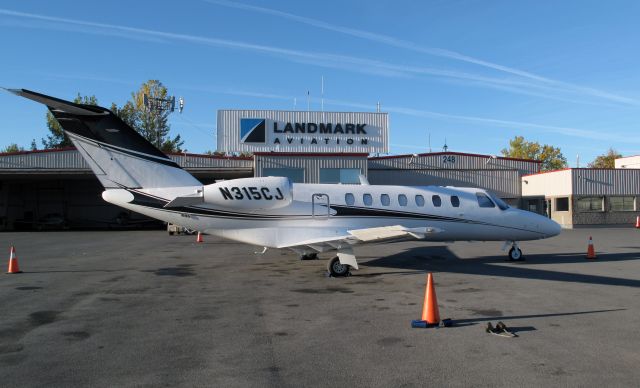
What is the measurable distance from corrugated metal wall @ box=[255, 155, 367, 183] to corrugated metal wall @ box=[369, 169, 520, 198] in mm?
3397

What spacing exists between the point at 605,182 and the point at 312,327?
34817mm

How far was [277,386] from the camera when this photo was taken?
4.80 m

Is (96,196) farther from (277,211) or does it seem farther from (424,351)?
(424,351)

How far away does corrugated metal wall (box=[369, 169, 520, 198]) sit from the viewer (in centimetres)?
3538

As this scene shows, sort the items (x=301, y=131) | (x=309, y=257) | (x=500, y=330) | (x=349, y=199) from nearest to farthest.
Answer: (x=500, y=330) < (x=349, y=199) < (x=309, y=257) < (x=301, y=131)

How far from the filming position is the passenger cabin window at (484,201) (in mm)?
15102

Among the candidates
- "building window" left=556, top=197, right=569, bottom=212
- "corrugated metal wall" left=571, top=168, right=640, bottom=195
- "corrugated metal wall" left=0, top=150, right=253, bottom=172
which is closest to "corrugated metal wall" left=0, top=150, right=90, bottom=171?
"corrugated metal wall" left=0, top=150, right=253, bottom=172

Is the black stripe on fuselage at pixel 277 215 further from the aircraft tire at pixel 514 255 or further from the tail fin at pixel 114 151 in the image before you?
the aircraft tire at pixel 514 255

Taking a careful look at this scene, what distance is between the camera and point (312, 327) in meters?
7.16

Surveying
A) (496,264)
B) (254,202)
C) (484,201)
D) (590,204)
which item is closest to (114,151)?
(254,202)

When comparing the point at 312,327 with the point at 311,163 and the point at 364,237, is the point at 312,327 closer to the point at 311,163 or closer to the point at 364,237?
the point at 364,237

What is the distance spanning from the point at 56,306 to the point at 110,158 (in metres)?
5.06

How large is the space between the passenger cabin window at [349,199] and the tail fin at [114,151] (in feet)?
16.0

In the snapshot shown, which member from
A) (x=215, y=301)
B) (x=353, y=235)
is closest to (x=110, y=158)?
(x=215, y=301)
